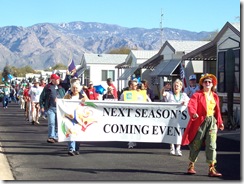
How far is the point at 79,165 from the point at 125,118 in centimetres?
168

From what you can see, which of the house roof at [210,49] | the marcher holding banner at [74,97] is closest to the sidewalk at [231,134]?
the house roof at [210,49]

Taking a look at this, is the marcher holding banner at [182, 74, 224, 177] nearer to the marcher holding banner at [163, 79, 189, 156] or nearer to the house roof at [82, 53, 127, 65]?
the marcher holding banner at [163, 79, 189, 156]

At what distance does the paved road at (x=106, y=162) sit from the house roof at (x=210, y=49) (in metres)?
8.78

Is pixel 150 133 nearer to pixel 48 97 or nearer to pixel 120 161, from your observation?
pixel 120 161

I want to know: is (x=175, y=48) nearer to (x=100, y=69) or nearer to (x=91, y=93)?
(x=91, y=93)

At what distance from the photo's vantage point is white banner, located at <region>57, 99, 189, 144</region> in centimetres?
1235

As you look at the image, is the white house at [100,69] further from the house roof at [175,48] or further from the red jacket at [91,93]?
the red jacket at [91,93]

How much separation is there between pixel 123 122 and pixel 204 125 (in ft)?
8.51

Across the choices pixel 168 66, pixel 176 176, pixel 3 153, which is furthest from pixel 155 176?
pixel 168 66

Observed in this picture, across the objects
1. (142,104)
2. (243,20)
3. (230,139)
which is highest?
(243,20)

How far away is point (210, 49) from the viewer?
28141 mm

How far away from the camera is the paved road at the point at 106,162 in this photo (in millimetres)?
10117

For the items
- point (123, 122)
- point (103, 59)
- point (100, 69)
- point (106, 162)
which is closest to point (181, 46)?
point (100, 69)

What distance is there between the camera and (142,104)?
12625 millimetres
